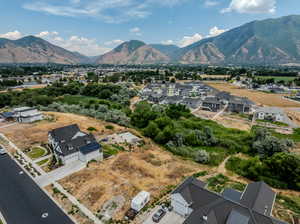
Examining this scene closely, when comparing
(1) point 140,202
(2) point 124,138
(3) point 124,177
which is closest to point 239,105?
(2) point 124,138

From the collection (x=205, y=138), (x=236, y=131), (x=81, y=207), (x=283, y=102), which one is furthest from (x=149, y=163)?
(x=283, y=102)

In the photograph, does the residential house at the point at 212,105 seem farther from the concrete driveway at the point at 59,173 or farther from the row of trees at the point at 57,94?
the concrete driveway at the point at 59,173

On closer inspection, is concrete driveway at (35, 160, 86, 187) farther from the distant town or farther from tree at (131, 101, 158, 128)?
tree at (131, 101, 158, 128)

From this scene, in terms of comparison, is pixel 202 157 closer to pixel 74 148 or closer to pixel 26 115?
pixel 74 148

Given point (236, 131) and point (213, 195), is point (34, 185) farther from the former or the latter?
point (236, 131)

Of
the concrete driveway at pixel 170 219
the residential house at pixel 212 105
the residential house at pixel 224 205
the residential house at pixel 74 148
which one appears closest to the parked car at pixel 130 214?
the concrete driveway at pixel 170 219
